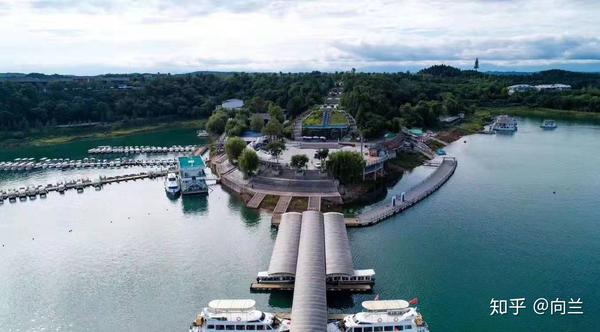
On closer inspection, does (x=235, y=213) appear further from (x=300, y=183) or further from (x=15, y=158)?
(x=15, y=158)

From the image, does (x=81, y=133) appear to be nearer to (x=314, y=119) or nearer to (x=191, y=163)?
(x=191, y=163)

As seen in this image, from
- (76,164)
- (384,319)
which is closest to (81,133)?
(76,164)

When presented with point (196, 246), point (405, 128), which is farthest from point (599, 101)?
point (196, 246)

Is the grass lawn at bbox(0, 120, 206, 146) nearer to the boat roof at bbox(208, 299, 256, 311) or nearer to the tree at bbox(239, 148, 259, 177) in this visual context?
the tree at bbox(239, 148, 259, 177)

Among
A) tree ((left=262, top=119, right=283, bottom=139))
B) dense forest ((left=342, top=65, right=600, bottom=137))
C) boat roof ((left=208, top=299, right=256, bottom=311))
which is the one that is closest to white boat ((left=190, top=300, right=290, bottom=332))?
boat roof ((left=208, top=299, right=256, bottom=311))

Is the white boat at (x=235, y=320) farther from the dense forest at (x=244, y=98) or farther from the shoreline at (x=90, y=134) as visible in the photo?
the shoreline at (x=90, y=134)

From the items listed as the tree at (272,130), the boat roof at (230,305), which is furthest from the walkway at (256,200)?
the boat roof at (230,305)
